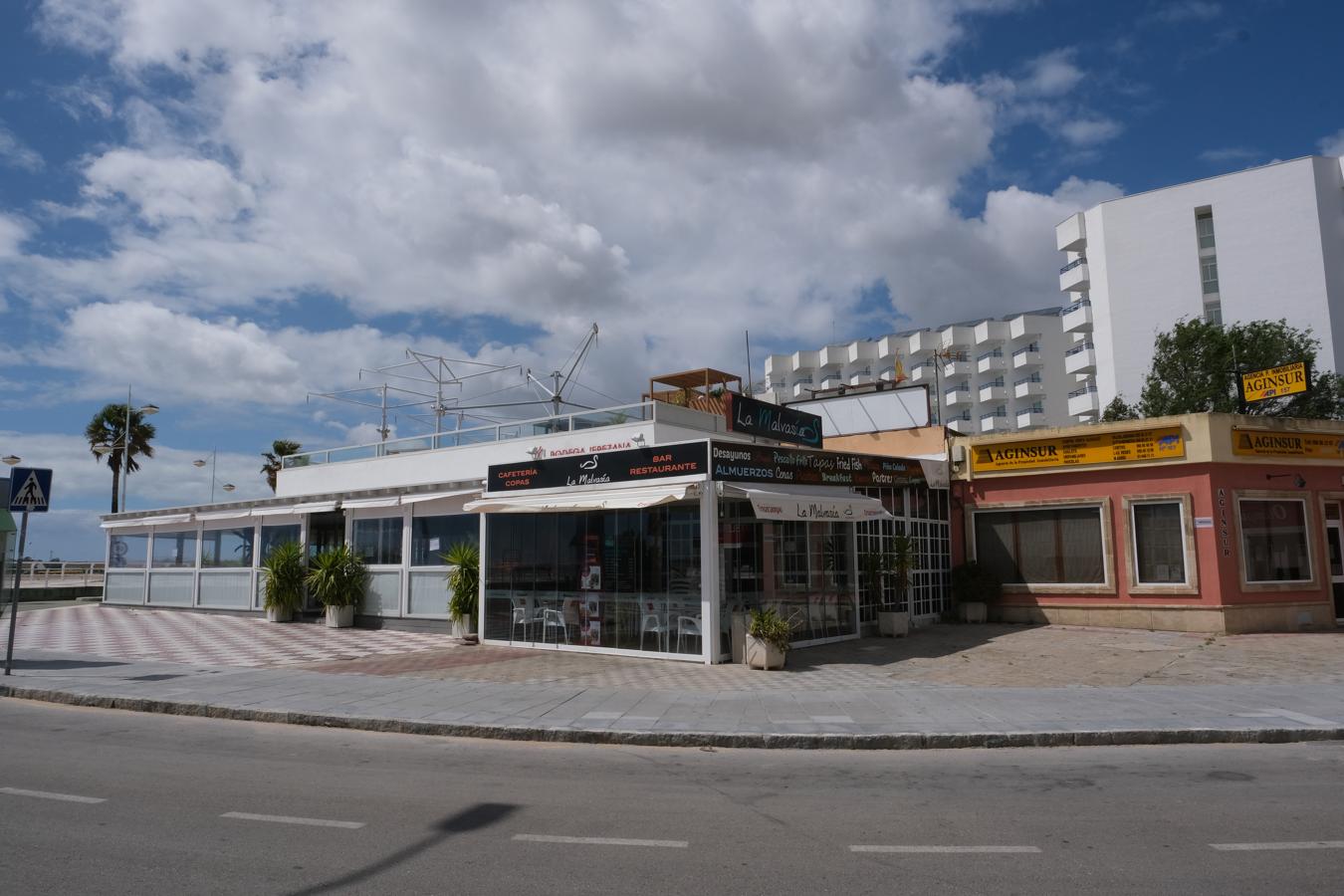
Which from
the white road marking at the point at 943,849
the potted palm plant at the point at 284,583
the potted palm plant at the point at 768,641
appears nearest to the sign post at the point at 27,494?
the potted palm plant at the point at 284,583

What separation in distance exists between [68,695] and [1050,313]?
84528 mm

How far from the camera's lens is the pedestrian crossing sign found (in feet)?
45.7

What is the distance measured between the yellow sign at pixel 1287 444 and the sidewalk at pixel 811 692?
3886 millimetres

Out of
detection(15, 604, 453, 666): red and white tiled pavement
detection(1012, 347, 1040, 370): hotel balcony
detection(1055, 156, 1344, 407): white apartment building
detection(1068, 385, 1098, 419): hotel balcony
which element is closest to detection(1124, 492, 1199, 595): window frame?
detection(15, 604, 453, 666): red and white tiled pavement

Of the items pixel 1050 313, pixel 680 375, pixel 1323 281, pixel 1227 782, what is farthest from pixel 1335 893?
pixel 1050 313

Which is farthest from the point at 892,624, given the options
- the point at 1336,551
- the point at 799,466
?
the point at 1336,551

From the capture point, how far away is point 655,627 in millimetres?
15203

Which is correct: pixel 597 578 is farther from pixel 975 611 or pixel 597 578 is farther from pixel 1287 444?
pixel 1287 444

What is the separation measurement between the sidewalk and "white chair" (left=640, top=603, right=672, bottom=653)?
504 mm

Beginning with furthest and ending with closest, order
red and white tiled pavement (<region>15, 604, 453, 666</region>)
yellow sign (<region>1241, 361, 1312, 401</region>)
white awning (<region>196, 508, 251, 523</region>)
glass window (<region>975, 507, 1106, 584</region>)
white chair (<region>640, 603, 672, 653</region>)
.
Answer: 1. white awning (<region>196, 508, 251, 523</region>)
2. glass window (<region>975, 507, 1106, 584</region>)
3. yellow sign (<region>1241, 361, 1312, 401</region>)
4. red and white tiled pavement (<region>15, 604, 453, 666</region>)
5. white chair (<region>640, 603, 672, 653</region>)

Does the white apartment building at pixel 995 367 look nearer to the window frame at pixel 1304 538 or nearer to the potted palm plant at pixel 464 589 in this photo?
the window frame at pixel 1304 538

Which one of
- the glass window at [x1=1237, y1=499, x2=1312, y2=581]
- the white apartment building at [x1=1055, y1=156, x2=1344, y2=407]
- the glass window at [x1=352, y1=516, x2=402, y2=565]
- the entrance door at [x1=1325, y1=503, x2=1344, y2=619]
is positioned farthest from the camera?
the white apartment building at [x1=1055, y1=156, x2=1344, y2=407]

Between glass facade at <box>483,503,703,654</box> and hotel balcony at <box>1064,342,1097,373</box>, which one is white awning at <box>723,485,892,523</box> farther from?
hotel balcony at <box>1064,342,1097,373</box>

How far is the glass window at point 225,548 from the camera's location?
26594 millimetres
